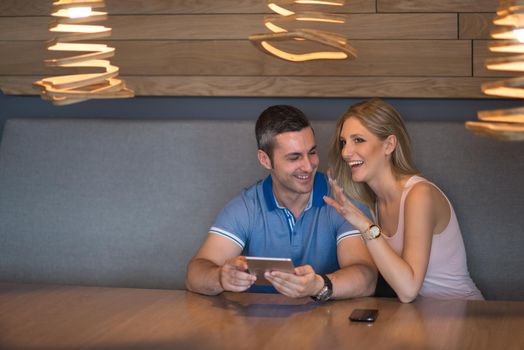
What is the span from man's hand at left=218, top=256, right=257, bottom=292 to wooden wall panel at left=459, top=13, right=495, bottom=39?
1309 mm

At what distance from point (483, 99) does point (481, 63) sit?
13 centimetres

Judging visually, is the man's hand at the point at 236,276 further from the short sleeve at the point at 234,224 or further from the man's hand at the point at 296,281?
the short sleeve at the point at 234,224

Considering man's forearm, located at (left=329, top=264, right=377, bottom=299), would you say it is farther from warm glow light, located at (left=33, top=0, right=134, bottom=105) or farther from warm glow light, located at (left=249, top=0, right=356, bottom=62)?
warm glow light, located at (left=33, top=0, right=134, bottom=105)

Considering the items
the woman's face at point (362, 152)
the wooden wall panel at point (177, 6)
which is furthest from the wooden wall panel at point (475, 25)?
the woman's face at point (362, 152)

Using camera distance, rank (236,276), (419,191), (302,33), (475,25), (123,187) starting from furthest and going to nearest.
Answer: (123,187)
(475,25)
(419,191)
(236,276)
(302,33)

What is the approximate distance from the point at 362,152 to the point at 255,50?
722 millimetres

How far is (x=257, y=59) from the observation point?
3.20 meters

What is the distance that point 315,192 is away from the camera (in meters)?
2.73

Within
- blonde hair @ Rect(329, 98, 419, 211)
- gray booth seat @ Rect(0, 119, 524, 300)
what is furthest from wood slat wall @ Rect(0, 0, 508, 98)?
blonde hair @ Rect(329, 98, 419, 211)

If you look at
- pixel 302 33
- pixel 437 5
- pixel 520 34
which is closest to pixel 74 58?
pixel 302 33

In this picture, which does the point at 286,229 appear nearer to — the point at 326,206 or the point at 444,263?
the point at 326,206

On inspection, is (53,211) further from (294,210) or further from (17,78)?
(294,210)

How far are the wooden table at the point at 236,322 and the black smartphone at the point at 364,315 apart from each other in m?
0.02

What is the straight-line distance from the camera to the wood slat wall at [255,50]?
10.0ft
